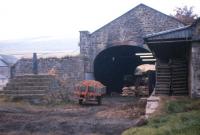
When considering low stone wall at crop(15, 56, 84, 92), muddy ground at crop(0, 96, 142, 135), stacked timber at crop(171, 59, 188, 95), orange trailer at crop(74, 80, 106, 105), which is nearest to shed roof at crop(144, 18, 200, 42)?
stacked timber at crop(171, 59, 188, 95)

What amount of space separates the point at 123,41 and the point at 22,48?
3844cm

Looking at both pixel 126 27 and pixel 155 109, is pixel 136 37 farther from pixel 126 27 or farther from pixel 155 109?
pixel 155 109

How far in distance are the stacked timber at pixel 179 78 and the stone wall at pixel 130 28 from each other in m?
7.46

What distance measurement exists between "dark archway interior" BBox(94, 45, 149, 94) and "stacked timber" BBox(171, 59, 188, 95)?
33.3 feet

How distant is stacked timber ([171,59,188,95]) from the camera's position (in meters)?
18.5

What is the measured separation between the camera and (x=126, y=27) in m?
27.0

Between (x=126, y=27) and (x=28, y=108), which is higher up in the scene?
(x=126, y=27)

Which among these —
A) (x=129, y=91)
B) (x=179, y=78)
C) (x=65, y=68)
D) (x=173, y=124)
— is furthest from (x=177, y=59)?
(x=129, y=91)

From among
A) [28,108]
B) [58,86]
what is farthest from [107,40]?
[28,108]

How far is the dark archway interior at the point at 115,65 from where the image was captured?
1192 inches

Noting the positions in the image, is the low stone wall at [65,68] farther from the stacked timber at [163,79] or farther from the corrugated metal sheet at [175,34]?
the corrugated metal sheet at [175,34]

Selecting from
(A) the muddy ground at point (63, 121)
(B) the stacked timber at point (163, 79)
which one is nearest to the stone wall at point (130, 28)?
(B) the stacked timber at point (163, 79)

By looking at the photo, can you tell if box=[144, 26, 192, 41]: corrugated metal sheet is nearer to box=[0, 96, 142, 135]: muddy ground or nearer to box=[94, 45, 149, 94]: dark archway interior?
box=[0, 96, 142, 135]: muddy ground

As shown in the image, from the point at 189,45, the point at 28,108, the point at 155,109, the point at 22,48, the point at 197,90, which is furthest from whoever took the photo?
the point at 22,48
